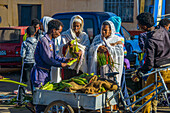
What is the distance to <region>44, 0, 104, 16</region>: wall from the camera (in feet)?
72.6

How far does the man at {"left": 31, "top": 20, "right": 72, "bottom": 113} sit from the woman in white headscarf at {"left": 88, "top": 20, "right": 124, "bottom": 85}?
1.04 meters

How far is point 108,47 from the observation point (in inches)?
282

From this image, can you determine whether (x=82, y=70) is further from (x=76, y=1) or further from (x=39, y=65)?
(x=76, y=1)

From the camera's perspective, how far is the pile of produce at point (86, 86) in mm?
5451

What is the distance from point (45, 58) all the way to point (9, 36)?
24.7ft

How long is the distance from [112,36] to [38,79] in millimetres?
1851

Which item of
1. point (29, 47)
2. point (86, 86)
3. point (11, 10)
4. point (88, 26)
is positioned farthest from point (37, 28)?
point (11, 10)

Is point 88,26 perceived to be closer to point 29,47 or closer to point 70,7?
point 29,47

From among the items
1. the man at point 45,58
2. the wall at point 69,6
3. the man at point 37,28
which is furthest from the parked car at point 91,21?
the wall at point 69,6

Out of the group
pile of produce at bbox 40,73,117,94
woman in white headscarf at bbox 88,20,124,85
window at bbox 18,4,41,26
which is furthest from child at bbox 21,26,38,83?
window at bbox 18,4,41,26

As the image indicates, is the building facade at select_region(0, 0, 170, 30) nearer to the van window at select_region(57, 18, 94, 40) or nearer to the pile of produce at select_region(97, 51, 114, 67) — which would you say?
the van window at select_region(57, 18, 94, 40)

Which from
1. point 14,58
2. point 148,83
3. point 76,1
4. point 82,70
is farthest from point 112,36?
point 76,1

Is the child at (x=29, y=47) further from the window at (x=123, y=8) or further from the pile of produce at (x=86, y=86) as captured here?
the window at (x=123, y=8)

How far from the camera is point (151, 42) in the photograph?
5.68 metres
